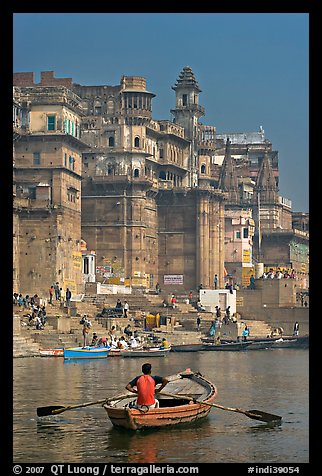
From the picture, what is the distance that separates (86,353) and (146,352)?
5.16 metres

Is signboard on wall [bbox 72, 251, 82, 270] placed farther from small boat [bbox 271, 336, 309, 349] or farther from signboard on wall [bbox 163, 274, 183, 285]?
small boat [bbox 271, 336, 309, 349]

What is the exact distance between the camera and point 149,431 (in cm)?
2756

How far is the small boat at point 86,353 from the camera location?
59263 mm

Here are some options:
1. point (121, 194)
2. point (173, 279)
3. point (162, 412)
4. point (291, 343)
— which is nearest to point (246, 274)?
point (173, 279)

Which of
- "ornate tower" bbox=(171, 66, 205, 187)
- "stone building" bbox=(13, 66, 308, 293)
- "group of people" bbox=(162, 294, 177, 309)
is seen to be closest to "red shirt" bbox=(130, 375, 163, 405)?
"stone building" bbox=(13, 66, 308, 293)

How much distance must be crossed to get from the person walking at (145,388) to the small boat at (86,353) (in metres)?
31.5

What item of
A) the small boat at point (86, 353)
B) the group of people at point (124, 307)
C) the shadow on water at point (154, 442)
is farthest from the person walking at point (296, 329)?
the shadow on water at point (154, 442)

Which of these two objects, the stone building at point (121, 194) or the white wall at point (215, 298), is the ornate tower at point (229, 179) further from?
the white wall at point (215, 298)

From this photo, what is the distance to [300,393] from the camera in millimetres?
41844

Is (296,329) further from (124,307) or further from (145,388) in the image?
(145,388)

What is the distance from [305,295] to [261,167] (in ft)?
99.5

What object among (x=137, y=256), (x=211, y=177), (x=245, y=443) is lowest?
(x=245, y=443)
